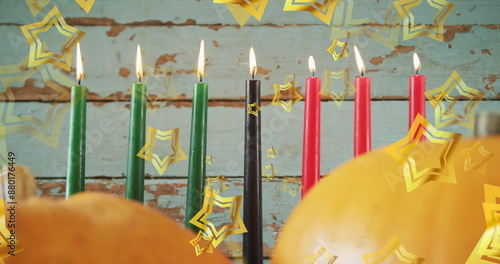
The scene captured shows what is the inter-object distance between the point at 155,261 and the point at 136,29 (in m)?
0.68

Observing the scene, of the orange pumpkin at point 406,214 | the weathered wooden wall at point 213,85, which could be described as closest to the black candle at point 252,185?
the orange pumpkin at point 406,214

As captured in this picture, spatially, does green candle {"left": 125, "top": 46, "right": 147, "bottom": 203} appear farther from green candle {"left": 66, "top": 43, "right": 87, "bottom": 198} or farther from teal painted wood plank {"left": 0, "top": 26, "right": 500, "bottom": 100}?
teal painted wood plank {"left": 0, "top": 26, "right": 500, "bottom": 100}

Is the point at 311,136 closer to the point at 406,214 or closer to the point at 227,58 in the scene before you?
the point at 406,214

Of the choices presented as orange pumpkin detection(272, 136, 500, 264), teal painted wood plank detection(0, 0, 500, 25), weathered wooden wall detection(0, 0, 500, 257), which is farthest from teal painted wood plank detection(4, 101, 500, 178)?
orange pumpkin detection(272, 136, 500, 264)

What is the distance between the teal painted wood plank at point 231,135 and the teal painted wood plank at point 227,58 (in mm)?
28

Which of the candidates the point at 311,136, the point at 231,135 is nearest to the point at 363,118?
the point at 311,136

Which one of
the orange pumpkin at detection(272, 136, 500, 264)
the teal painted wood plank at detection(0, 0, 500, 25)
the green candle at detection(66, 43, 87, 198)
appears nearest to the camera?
the orange pumpkin at detection(272, 136, 500, 264)

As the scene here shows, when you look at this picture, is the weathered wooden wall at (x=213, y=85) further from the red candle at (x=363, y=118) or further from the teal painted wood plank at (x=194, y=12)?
the red candle at (x=363, y=118)

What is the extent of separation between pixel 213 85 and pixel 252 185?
55cm

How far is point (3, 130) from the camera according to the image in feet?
0.79

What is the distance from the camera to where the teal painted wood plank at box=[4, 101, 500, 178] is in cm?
80

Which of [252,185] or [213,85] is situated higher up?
[213,85]

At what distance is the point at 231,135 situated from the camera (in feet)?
2.68

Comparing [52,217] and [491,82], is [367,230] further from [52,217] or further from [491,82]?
[491,82]
